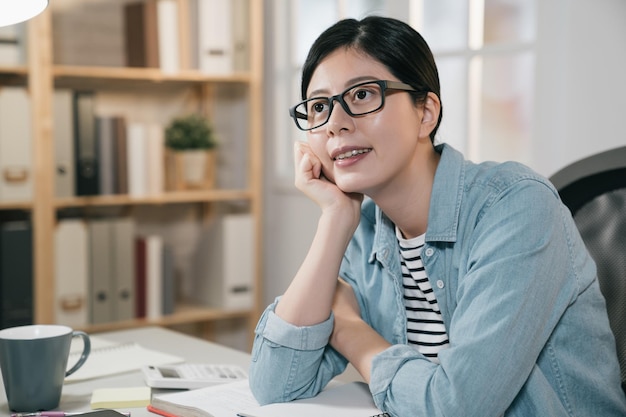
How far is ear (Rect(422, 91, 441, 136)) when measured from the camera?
1.27 m

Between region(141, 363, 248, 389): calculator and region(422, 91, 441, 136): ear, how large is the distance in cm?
53

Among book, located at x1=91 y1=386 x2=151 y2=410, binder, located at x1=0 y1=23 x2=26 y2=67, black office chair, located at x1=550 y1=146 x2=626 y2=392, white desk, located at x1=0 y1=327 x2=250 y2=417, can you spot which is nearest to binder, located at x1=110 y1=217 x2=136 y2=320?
binder, located at x1=0 y1=23 x2=26 y2=67

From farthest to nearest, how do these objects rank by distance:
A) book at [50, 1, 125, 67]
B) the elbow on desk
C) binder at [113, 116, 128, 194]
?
book at [50, 1, 125, 67], binder at [113, 116, 128, 194], the elbow on desk

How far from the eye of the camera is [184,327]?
333cm

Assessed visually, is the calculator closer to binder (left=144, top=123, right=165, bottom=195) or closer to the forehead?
the forehead

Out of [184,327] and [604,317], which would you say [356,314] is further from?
[184,327]

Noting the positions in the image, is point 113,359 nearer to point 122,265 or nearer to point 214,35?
point 122,265

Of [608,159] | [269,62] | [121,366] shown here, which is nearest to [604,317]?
[608,159]

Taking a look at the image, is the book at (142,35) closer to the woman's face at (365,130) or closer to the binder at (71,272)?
the binder at (71,272)

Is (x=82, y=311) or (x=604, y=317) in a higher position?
(x=604, y=317)

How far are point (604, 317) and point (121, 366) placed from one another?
826 mm

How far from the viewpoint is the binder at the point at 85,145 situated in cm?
271

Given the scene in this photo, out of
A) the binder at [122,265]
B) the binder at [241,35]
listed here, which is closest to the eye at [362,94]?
the binder at [122,265]

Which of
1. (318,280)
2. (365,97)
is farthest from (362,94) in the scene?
(318,280)
